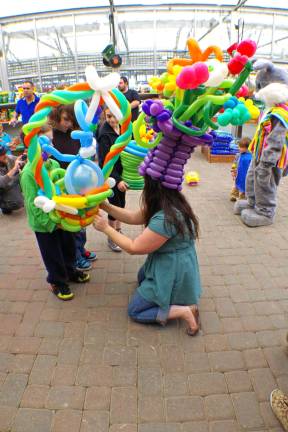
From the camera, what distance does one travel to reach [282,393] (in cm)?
183

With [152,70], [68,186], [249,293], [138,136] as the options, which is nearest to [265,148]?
[249,293]

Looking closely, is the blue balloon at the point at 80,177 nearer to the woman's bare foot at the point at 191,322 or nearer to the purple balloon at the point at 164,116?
the purple balloon at the point at 164,116

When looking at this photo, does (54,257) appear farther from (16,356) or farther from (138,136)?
(138,136)

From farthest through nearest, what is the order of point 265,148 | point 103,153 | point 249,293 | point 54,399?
1. point 265,148
2. point 103,153
3. point 249,293
4. point 54,399

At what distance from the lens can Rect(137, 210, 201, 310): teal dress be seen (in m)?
2.30

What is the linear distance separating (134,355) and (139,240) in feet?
2.54

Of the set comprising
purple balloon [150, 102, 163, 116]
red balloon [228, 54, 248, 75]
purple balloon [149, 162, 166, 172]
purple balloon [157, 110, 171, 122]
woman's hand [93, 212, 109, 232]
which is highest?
red balloon [228, 54, 248, 75]

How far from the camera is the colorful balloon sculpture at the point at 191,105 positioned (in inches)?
62.9

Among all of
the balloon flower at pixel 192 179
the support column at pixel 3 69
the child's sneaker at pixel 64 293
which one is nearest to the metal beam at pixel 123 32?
the support column at pixel 3 69

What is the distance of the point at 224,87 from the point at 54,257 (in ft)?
5.66

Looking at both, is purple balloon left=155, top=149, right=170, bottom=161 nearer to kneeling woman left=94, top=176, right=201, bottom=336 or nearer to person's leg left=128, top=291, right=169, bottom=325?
kneeling woman left=94, top=176, right=201, bottom=336

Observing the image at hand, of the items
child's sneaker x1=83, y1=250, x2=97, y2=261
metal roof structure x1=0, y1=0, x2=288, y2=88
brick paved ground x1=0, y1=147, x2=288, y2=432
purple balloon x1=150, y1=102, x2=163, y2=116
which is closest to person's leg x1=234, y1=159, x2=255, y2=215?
brick paved ground x1=0, y1=147, x2=288, y2=432

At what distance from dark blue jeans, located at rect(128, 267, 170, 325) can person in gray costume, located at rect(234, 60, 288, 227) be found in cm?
219

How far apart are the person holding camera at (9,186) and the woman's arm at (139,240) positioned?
2.68 meters
